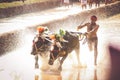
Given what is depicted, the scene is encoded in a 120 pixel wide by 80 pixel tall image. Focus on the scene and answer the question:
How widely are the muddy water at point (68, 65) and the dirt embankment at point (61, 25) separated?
0.05 meters

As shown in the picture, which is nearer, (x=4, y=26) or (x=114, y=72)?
(x=114, y=72)

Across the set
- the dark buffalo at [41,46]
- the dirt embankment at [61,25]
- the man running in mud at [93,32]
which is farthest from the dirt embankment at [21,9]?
the man running in mud at [93,32]

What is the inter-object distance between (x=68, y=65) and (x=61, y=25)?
0.35m

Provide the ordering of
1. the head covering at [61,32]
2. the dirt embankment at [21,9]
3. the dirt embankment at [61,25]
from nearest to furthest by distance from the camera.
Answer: the head covering at [61,32]
the dirt embankment at [61,25]
the dirt embankment at [21,9]

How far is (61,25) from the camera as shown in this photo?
10.3 feet

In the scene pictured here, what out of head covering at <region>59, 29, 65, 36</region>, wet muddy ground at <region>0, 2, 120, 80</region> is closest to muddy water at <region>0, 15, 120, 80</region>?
wet muddy ground at <region>0, 2, 120, 80</region>

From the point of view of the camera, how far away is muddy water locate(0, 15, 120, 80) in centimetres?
300

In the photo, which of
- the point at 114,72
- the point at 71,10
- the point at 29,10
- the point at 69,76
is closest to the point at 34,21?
the point at 29,10

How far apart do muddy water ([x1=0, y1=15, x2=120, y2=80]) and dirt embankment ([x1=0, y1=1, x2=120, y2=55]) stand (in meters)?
0.05

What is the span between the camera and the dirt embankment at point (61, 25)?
310 centimetres

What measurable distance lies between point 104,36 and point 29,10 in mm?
736

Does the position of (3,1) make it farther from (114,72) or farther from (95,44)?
(114,72)

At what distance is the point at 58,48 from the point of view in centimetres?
300

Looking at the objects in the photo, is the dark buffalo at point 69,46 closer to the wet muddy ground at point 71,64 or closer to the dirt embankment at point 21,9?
the wet muddy ground at point 71,64
